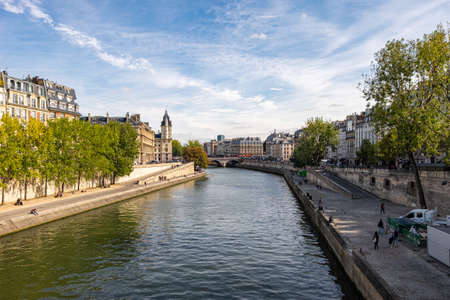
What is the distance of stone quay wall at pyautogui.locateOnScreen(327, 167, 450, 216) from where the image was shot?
29502 millimetres

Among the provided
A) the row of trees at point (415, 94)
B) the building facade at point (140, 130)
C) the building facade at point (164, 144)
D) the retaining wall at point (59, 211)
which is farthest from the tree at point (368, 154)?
the building facade at point (164, 144)

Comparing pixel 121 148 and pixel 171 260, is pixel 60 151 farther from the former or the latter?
pixel 171 260

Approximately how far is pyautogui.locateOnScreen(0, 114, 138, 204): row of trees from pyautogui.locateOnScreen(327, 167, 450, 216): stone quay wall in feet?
137

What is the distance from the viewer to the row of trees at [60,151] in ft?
121

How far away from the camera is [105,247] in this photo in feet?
84.0

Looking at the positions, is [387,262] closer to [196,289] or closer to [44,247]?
[196,289]

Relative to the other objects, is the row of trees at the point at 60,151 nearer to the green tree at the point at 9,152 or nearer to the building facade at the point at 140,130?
the green tree at the point at 9,152

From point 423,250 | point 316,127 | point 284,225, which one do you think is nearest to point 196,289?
point 423,250

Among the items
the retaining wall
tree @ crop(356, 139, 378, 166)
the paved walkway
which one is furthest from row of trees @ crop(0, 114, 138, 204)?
tree @ crop(356, 139, 378, 166)

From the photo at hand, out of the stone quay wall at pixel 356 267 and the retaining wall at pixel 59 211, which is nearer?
the stone quay wall at pixel 356 267

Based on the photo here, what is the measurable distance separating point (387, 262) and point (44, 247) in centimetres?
2414

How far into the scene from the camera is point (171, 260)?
889 inches

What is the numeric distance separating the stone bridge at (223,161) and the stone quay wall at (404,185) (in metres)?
128

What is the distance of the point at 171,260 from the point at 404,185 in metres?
28.1
